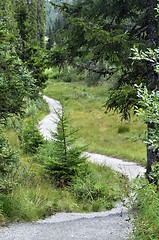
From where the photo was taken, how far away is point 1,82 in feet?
20.7

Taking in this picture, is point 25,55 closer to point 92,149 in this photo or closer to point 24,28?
point 24,28

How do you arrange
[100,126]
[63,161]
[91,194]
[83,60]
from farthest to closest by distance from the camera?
[100,126]
[63,161]
[91,194]
[83,60]

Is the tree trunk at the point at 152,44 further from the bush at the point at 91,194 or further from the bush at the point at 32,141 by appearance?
the bush at the point at 32,141

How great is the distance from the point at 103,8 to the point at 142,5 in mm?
867

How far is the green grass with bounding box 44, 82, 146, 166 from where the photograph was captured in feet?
54.4

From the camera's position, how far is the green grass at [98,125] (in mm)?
16578

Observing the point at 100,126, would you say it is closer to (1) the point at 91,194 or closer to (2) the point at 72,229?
(1) the point at 91,194

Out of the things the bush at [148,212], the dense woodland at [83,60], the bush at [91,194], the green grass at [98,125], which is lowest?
the green grass at [98,125]

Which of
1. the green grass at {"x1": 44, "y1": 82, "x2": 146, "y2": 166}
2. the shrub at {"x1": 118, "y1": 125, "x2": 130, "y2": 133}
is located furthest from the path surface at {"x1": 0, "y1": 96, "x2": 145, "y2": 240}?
the shrub at {"x1": 118, "y1": 125, "x2": 130, "y2": 133}

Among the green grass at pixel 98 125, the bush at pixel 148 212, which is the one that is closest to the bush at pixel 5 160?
the green grass at pixel 98 125

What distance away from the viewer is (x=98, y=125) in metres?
24.2

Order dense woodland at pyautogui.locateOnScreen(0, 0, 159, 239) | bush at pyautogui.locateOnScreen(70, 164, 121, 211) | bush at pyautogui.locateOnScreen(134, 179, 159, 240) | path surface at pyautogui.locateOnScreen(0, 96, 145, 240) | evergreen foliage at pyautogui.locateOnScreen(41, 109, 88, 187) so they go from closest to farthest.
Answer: bush at pyautogui.locateOnScreen(134, 179, 159, 240) → path surface at pyautogui.locateOnScreen(0, 96, 145, 240) → dense woodland at pyautogui.locateOnScreen(0, 0, 159, 239) → bush at pyautogui.locateOnScreen(70, 164, 121, 211) → evergreen foliage at pyautogui.locateOnScreen(41, 109, 88, 187)

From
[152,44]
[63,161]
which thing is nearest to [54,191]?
[63,161]

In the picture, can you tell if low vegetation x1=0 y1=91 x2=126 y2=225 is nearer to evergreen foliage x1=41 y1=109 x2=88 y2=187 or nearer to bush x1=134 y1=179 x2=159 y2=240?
evergreen foliage x1=41 y1=109 x2=88 y2=187
